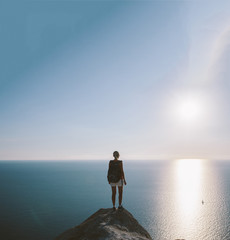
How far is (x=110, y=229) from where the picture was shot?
9305 millimetres

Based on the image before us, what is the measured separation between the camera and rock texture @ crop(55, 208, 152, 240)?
29.5 feet

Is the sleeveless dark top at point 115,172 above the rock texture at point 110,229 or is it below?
above

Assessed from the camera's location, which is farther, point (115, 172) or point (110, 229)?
point (115, 172)

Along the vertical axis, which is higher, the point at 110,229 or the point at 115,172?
the point at 115,172

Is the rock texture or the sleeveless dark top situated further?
the sleeveless dark top

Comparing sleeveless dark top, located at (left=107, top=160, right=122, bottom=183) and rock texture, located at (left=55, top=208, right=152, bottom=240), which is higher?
sleeveless dark top, located at (left=107, top=160, right=122, bottom=183)

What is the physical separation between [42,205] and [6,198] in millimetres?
27876

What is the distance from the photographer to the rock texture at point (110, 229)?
898 cm

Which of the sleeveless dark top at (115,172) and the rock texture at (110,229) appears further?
the sleeveless dark top at (115,172)

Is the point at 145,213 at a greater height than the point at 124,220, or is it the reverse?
the point at 124,220

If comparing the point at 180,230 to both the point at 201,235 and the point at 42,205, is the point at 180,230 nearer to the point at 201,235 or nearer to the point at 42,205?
the point at 201,235

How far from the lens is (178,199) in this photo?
113562 mm

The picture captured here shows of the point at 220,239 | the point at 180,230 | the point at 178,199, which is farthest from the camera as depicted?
the point at 178,199

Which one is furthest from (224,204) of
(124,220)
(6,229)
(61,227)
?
(124,220)
